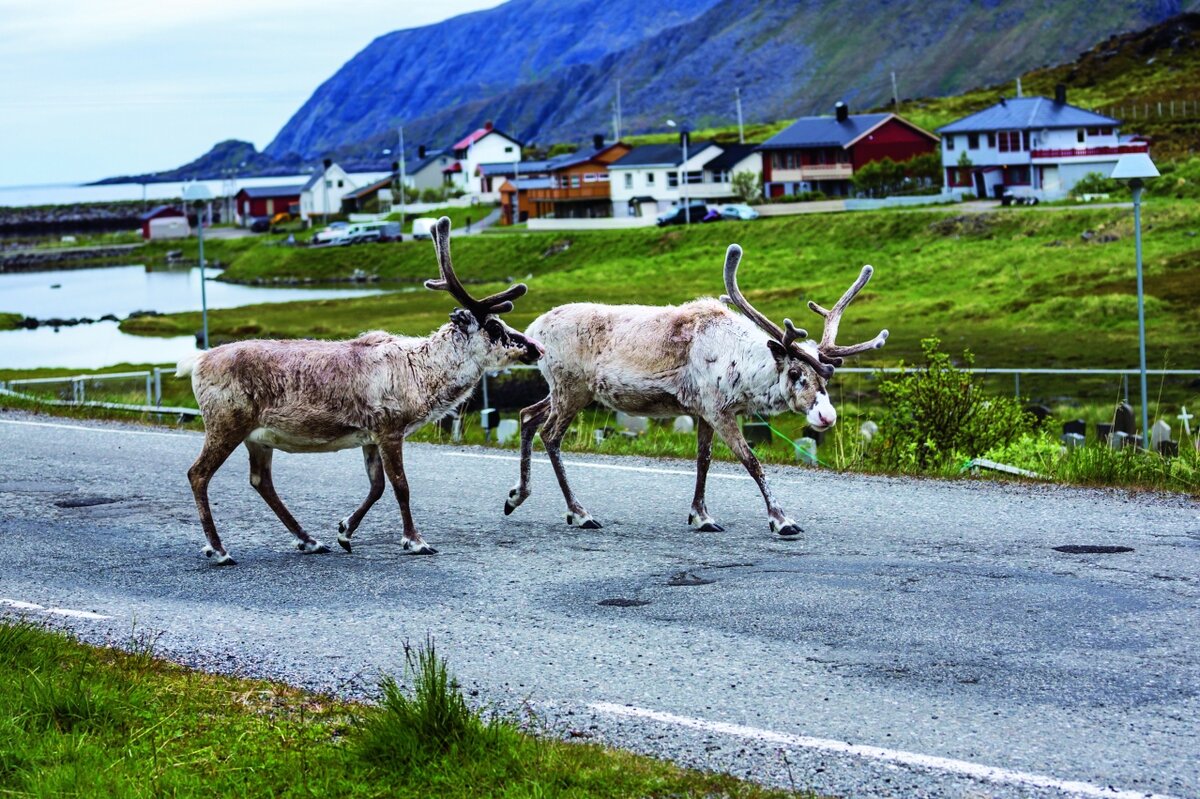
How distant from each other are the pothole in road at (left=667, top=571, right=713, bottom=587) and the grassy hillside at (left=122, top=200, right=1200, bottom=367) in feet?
99.7

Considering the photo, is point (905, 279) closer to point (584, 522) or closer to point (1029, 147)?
point (1029, 147)

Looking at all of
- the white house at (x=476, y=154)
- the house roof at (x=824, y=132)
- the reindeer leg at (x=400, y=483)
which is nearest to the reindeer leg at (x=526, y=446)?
the reindeer leg at (x=400, y=483)

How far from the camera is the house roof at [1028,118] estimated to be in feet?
319

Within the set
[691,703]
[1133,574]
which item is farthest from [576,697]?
[1133,574]

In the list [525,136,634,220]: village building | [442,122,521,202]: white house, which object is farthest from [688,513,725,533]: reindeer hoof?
[442,122,521,202]: white house

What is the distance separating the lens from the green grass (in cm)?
649

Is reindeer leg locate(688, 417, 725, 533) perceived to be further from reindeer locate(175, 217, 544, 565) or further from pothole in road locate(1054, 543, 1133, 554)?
pothole in road locate(1054, 543, 1133, 554)

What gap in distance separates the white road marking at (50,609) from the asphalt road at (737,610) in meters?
0.05

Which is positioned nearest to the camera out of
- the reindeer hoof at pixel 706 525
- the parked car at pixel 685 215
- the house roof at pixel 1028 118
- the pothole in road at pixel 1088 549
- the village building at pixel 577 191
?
the pothole in road at pixel 1088 549

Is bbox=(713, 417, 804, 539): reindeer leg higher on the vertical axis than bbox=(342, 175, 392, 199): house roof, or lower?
lower

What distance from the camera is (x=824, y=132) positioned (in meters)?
111

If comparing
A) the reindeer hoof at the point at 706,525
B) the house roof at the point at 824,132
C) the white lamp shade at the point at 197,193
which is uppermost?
the house roof at the point at 824,132

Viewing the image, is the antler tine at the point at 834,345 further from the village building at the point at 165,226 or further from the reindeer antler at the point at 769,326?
the village building at the point at 165,226

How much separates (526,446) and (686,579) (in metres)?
3.07
